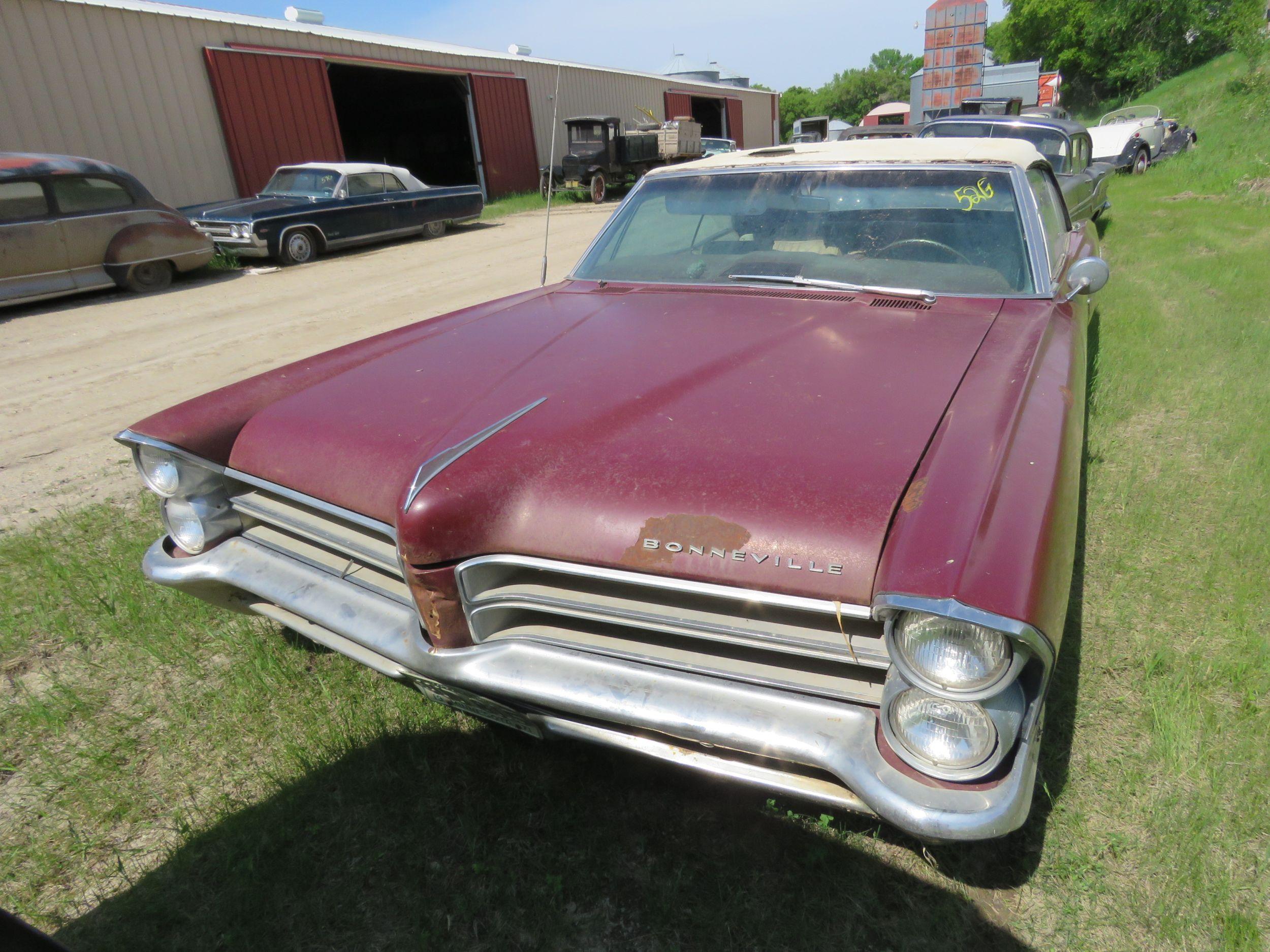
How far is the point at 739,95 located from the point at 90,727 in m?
37.1

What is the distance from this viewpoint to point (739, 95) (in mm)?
34469

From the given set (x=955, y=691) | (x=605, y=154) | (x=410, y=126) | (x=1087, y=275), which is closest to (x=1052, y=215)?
Result: (x=1087, y=275)

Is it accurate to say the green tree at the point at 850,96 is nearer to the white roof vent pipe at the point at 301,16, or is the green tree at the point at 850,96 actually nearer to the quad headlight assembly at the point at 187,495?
the white roof vent pipe at the point at 301,16

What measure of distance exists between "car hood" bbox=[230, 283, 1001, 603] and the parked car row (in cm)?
847

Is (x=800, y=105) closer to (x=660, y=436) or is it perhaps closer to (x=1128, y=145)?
(x=1128, y=145)

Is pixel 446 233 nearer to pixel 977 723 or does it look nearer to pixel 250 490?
pixel 250 490

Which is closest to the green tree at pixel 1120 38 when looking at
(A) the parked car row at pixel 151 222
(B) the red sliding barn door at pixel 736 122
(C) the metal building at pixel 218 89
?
(B) the red sliding barn door at pixel 736 122

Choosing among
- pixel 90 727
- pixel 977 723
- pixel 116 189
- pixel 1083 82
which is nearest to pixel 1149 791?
pixel 977 723

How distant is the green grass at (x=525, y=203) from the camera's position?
17875 mm

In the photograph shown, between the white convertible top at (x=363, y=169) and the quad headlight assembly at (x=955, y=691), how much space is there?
1241 centimetres

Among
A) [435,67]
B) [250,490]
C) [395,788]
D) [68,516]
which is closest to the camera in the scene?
[395,788]

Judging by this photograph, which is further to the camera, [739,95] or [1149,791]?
[739,95]

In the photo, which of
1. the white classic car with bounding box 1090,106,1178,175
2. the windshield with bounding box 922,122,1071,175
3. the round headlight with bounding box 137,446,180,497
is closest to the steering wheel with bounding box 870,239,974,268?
the round headlight with bounding box 137,446,180,497

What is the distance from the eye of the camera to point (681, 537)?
1.56 meters
